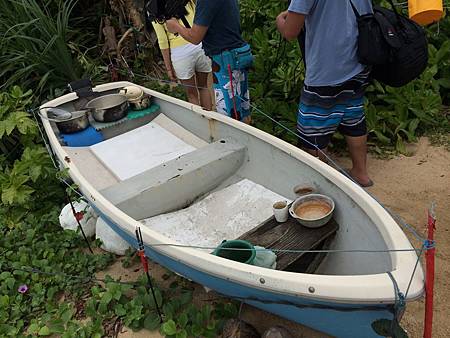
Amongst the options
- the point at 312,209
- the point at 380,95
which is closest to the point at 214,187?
the point at 312,209

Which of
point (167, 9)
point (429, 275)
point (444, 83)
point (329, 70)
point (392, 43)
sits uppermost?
point (167, 9)

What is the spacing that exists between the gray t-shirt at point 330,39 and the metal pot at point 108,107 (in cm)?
176

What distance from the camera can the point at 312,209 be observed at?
8.57 feet

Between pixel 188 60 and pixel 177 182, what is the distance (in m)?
1.42

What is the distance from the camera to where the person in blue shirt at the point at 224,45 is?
3.30 m

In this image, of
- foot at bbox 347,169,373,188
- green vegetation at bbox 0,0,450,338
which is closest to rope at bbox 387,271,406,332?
green vegetation at bbox 0,0,450,338

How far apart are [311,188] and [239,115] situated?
1285 millimetres

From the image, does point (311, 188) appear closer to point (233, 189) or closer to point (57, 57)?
point (233, 189)

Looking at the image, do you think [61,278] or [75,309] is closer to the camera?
[75,309]

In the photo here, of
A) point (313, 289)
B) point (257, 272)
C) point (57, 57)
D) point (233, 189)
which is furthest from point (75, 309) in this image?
point (57, 57)

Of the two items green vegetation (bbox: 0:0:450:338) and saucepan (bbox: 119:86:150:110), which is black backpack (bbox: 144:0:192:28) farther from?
green vegetation (bbox: 0:0:450:338)

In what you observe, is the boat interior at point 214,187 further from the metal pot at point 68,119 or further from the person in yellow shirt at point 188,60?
the person in yellow shirt at point 188,60

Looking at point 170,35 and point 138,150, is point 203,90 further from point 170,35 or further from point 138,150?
point 138,150

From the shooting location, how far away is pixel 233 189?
325 cm
